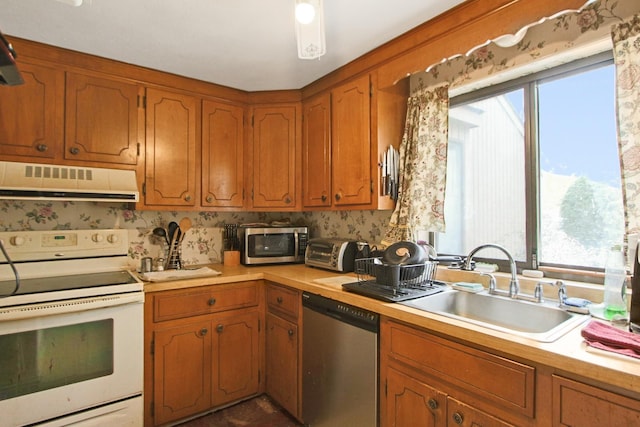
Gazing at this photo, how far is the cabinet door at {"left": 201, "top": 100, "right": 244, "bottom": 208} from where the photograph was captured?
2484 millimetres

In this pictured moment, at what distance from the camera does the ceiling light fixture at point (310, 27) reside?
1.07 metres

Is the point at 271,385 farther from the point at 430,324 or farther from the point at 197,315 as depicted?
the point at 430,324

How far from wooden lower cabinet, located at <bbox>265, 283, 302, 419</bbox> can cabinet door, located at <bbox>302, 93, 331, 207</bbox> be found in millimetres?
719

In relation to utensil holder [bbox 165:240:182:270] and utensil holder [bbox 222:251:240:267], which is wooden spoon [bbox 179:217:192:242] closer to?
utensil holder [bbox 165:240:182:270]

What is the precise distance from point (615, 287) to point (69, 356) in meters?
2.43

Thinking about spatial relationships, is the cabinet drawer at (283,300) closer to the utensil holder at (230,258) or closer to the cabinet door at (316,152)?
the utensil holder at (230,258)

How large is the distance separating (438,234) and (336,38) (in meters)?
1.35

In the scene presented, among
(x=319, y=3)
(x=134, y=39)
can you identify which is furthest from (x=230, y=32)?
(x=319, y=3)

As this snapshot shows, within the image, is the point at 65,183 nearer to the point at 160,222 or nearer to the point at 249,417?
the point at 160,222

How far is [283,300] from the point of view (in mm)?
2148

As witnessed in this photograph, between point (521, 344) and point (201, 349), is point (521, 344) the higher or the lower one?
the higher one

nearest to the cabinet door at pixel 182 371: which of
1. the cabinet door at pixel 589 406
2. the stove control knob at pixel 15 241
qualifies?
the stove control knob at pixel 15 241

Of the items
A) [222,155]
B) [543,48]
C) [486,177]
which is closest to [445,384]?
[486,177]

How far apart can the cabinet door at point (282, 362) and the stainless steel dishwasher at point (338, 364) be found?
102mm
